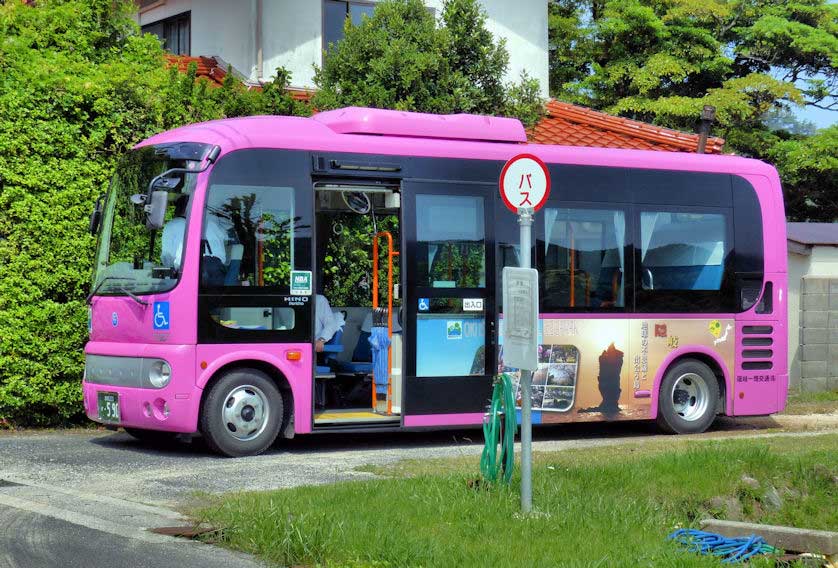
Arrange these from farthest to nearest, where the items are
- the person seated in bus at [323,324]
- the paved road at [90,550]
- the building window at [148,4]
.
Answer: the building window at [148,4] → the person seated in bus at [323,324] → the paved road at [90,550]

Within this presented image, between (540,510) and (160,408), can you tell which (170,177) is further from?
(540,510)

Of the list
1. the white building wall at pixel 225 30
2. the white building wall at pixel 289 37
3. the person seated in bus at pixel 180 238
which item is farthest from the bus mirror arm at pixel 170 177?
the white building wall at pixel 289 37

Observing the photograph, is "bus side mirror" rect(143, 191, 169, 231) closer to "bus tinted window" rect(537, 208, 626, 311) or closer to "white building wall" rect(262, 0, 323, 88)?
"bus tinted window" rect(537, 208, 626, 311)

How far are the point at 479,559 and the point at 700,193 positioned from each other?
29.4ft

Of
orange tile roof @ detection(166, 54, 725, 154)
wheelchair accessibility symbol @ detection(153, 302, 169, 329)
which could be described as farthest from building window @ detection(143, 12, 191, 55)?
wheelchair accessibility symbol @ detection(153, 302, 169, 329)

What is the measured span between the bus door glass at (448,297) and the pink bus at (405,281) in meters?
0.02

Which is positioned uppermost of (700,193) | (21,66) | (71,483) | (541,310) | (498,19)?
(498,19)

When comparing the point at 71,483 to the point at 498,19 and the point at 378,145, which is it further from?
the point at 498,19

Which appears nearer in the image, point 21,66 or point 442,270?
point 442,270

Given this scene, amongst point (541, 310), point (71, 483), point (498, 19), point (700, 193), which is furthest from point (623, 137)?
point (71, 483)

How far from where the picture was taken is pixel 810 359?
64.3 feet

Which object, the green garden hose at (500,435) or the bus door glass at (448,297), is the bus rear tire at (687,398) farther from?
the green garden hose at (500,435)

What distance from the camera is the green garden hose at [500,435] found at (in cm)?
977

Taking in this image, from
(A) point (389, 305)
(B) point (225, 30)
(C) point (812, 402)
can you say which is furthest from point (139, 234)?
(B) point (225, 30)
